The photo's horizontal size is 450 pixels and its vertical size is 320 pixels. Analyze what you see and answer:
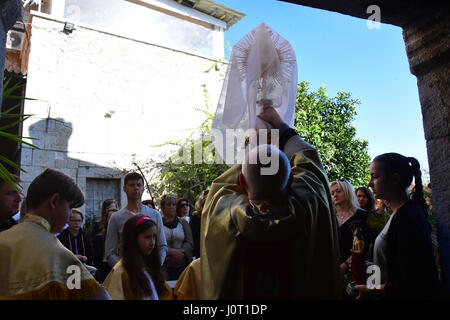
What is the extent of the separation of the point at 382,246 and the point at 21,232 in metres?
1.77

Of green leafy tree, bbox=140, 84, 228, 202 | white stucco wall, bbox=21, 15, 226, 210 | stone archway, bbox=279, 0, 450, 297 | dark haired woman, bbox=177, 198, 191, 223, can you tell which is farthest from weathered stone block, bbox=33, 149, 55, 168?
stone archway, bbox=279, 0, 450, 297

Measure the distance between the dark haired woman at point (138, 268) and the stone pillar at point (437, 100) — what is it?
186 centimetres

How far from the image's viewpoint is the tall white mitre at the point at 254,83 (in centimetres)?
179

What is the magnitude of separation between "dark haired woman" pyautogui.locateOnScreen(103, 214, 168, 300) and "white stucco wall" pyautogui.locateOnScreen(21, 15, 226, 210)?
518 centimetres

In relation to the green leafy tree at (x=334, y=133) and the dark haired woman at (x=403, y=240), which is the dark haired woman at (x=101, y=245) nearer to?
the dark haired woman at (x=403, y=240)

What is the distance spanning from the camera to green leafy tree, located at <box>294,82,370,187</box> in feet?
31.7

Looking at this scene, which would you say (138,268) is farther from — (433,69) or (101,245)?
(433,69)

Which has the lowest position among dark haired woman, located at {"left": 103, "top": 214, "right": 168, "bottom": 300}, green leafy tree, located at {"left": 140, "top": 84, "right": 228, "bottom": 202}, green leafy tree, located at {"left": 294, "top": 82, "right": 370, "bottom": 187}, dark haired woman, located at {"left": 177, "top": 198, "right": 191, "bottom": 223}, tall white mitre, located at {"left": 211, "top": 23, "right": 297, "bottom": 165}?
dark haired woman, located at {"left": 103, "top": 214, "right": 168, "bottom": 300}

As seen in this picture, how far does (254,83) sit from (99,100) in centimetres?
686

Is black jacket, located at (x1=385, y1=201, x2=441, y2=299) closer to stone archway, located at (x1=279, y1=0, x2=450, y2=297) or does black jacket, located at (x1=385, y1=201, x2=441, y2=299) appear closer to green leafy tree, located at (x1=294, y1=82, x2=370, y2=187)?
stone archway, located at (x1=279, y1=0, x2=450, y2=297)

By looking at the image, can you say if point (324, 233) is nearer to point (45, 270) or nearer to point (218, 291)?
point (218, 291)

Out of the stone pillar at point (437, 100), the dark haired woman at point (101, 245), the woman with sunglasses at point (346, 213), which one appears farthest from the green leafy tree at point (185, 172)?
the stone pillar at point (437, 100)

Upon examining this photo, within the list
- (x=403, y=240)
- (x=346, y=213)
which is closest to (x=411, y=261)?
(x=403, y=240)
